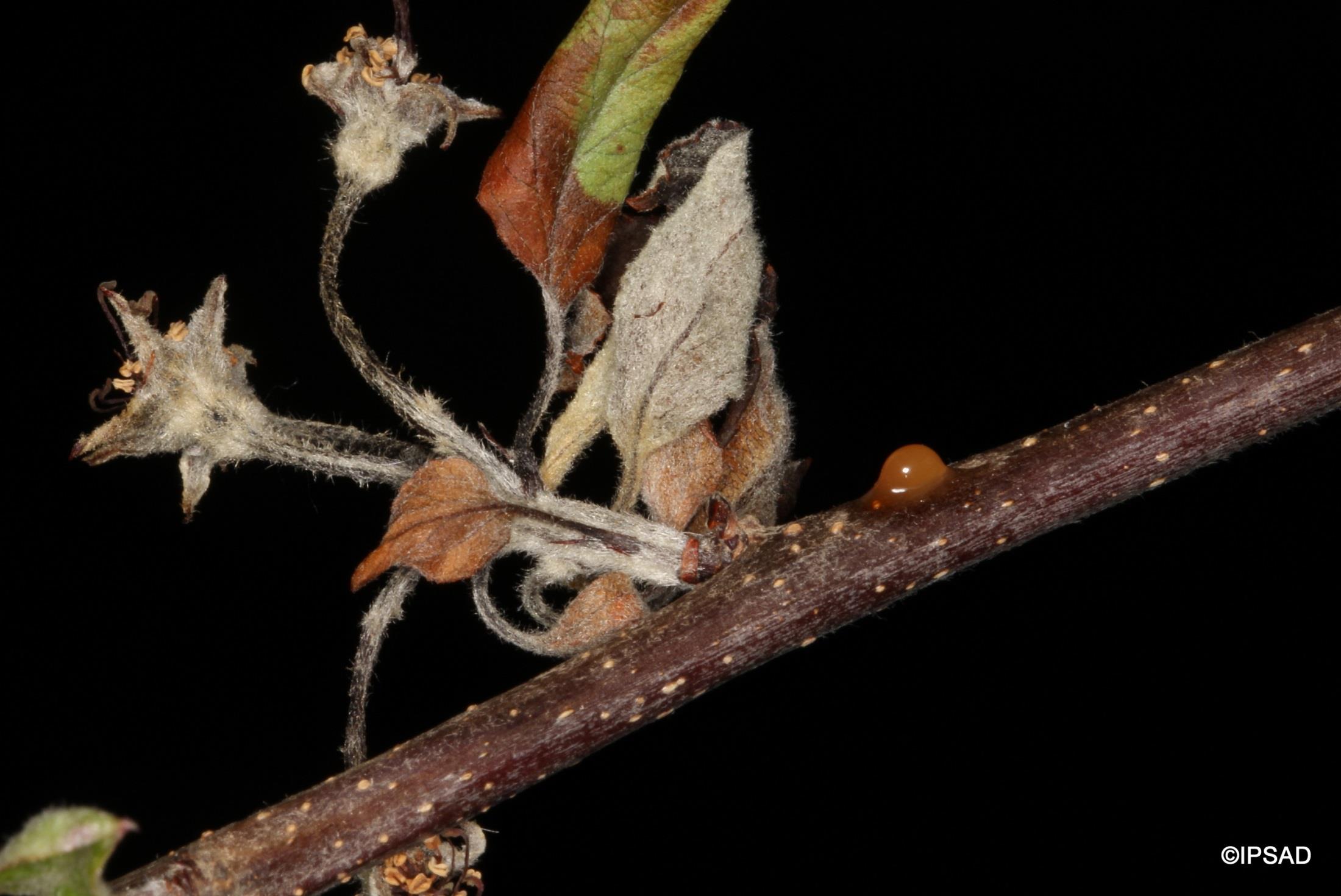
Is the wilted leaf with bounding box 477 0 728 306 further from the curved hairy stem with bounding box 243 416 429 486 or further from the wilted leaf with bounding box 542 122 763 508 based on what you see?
the curved hairy stem with bounding box 243 416 429 486

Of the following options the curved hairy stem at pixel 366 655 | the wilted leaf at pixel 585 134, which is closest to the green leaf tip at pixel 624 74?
the wilted leaf at pixel 585 134

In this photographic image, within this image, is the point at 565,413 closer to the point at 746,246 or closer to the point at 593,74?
the point at 746,246

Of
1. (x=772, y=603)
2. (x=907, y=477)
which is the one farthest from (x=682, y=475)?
(x=907, y=477)

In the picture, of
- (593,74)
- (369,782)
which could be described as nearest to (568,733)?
(369,782)

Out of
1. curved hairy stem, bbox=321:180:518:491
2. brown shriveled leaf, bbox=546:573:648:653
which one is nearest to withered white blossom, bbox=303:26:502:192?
curved hairy stem, bbox=321:180:518:491

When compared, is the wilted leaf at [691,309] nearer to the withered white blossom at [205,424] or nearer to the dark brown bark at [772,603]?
the dark brown bark at [772,603]

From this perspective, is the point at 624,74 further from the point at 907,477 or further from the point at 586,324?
the point at 907,477

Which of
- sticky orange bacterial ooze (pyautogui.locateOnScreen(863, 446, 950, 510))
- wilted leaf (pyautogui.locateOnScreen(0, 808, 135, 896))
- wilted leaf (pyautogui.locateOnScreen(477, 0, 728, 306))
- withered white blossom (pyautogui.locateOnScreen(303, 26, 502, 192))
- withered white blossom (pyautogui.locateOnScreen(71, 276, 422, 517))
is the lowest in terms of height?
wilted leaf (pyautogui.locateOnScreen(0, 808, 135, 896))
